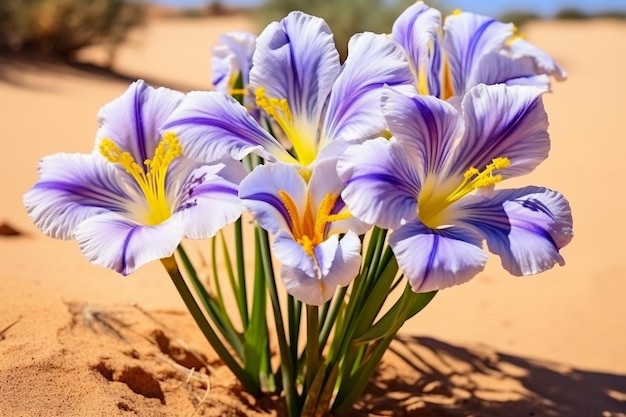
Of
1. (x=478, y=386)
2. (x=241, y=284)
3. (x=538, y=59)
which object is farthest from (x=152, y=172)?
(x=478, y=386)

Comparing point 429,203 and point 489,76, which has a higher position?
point 489,76

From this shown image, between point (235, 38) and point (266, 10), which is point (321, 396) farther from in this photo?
point (266, 10)

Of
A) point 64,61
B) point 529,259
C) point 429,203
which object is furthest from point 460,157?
point 64,61

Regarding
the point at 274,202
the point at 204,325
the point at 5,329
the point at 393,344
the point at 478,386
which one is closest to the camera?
the point at 274,202

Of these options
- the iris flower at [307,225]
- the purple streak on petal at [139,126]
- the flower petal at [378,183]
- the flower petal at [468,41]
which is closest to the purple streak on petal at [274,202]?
the iris flower at [307,225]

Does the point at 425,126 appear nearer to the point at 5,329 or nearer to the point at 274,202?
the point at 274,202

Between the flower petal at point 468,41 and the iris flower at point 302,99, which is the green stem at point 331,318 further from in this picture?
the flower petal at point 468,41

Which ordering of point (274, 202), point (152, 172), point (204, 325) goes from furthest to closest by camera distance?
point (204, 325)
point (152, 172)
point (274, 202)
